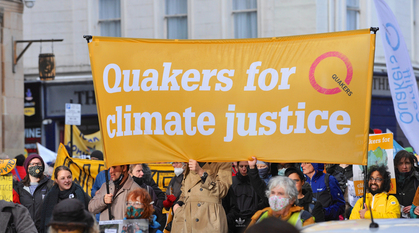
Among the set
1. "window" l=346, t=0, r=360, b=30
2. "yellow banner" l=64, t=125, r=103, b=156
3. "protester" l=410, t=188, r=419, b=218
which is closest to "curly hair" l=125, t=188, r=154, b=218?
"protester" l=410, t=188, r=419, b=218

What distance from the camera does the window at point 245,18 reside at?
19.6 meters

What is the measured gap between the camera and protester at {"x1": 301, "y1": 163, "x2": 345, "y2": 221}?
6.97 metres

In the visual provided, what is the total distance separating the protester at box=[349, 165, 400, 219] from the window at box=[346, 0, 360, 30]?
13.5 metres

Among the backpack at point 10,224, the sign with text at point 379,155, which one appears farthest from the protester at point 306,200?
the backpack at point 10,224

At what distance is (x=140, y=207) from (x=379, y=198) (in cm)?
260

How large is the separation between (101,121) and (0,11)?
10889mm

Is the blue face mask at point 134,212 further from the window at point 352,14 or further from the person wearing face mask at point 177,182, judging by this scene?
the window at point 352,14

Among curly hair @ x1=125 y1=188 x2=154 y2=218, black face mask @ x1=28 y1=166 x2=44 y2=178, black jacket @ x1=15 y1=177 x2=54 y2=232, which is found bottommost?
black jacket @ x1=15 y1=177 x2=54 y2=232

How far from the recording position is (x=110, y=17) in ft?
67.9

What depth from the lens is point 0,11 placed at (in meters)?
15.9

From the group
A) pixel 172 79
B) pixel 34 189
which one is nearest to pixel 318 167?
pixel 172 79

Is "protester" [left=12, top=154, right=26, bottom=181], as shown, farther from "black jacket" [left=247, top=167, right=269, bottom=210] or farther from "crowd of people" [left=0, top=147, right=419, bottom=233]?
"black jacket" [left=247, top=167, right=269, bottom=210]

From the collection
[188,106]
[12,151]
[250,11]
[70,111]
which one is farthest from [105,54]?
[250,11]

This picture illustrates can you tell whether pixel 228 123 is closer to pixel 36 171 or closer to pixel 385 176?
pixel 385 176
